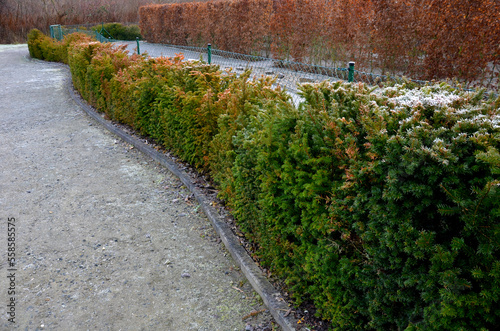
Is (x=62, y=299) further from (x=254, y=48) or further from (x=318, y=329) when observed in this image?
(x=254, y=48)

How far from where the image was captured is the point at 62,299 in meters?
3.51

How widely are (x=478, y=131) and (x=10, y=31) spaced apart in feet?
125

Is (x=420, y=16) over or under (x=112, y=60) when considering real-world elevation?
over

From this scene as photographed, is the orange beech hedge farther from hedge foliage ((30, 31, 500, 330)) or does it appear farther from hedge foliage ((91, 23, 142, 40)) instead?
hedge foliage ((91, 23, 142, 40))

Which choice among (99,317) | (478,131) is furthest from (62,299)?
(478,131)

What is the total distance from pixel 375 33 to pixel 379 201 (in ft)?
28.0

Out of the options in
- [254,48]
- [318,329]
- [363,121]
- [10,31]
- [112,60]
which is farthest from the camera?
[10,31]

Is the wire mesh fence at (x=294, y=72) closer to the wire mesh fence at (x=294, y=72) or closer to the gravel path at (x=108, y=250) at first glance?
the wire mesh fence at (x=294, y=72)

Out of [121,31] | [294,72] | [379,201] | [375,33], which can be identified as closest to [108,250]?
[379,201]

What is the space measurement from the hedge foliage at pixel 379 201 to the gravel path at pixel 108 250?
0.65 meters

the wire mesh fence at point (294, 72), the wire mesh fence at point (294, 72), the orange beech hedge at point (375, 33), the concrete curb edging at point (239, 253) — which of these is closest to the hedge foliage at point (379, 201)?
the concrete curb edging at point (239, 253)

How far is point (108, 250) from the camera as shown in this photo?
4238 mm

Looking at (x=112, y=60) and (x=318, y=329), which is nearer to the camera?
(x=318, y=329)

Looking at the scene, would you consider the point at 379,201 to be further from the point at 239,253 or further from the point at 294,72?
the point at 294,72
